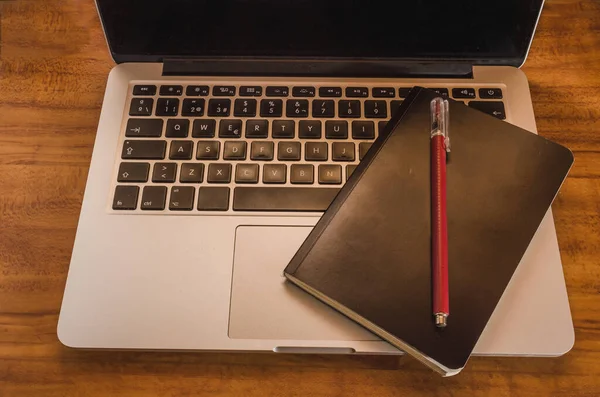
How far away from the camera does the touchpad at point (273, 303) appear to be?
0.45 meters

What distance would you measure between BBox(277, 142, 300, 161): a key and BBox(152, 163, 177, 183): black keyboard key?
106 mm

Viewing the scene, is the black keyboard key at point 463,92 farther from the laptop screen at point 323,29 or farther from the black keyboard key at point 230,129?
the black keyboard key at point 230,129

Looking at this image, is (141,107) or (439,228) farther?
(141,107)

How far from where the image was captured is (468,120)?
0.52m

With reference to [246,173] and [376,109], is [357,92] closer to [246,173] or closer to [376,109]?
[376,109]

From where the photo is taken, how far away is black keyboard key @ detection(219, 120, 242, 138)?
0.54m

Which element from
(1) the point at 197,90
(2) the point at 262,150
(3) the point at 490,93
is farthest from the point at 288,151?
(3) the point at 490,93

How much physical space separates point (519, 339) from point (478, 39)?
315 mm

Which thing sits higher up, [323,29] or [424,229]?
[323,29]

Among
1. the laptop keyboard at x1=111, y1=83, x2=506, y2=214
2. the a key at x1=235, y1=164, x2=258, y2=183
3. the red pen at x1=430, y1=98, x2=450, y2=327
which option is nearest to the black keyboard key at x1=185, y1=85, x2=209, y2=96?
the laptop keyboard at x1=111, y1=83, x2=506, y2=214

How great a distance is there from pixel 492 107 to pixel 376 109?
12 centimetres

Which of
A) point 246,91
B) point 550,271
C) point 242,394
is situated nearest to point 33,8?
point 246,91

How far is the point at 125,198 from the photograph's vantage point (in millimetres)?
506

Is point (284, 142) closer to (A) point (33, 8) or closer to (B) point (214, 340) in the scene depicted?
A: (B) point (214, 340)
